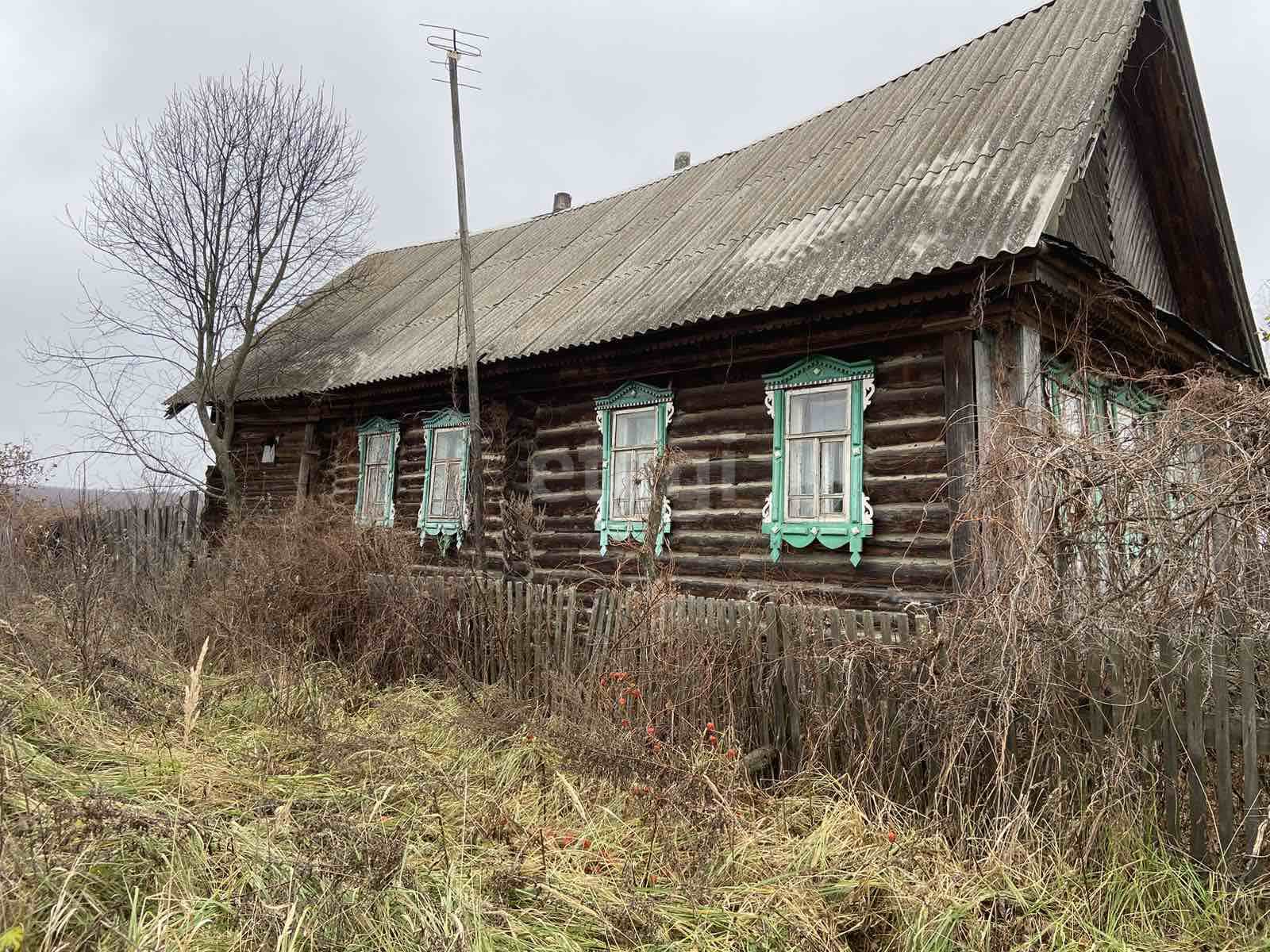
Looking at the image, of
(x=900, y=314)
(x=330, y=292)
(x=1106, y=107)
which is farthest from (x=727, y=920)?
(x=330, y=292)

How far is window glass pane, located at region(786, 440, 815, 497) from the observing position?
7.29 meters

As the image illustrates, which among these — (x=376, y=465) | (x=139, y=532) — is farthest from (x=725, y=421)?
(x=139, y=532)

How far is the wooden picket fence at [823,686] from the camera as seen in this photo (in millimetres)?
Result: 3156

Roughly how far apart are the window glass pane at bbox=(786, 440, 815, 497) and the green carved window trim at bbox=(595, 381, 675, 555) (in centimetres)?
140

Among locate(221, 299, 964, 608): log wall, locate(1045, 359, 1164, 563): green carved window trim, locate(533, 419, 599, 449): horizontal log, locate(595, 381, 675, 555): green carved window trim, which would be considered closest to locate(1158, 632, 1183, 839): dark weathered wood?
locate(1045, 359, 1164, 563): green carved window trim

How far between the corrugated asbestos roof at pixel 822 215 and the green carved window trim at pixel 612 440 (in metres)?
0.77

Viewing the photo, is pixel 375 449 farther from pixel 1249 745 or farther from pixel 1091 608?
pixel 1249 745

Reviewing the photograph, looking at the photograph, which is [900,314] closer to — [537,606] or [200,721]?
[537,606]

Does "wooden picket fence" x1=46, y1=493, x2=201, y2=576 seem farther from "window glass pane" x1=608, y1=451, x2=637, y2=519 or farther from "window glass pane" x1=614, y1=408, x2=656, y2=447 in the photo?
"window glass pane" x1=614, y1=408, x2=656, y2=447

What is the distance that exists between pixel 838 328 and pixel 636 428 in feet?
8.55

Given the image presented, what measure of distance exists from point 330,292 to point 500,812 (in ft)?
42.5

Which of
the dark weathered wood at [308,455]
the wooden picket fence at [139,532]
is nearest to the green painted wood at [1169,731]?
the wooden picket fence at [139,532]

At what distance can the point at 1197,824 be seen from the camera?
10.3 feet

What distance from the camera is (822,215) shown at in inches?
324
